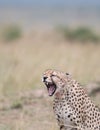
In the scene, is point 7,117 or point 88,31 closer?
point 7,117

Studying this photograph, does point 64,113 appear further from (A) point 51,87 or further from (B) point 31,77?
(B) point 31,77

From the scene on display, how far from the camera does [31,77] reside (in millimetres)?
11797

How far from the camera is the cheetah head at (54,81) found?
661cm

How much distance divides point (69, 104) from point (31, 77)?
502 centimetres

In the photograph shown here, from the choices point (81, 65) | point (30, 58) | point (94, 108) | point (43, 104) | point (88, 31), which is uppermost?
point (88, 31)

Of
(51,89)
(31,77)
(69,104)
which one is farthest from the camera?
(31,77)

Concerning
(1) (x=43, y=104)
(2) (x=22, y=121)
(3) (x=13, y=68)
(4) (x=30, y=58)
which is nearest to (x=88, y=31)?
(4) (x=30, y=58)

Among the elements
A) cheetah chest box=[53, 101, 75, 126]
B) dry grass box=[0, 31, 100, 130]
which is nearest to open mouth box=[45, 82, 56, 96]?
cheetah chest box=[53, 101, 75, 126]

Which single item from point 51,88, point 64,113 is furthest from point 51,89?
point 64,113

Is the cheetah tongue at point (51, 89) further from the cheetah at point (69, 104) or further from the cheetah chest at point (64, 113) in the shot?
the cheetah chest at point (64, 113)

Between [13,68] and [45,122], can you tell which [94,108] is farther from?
[13,68]

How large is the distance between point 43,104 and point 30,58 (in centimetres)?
553

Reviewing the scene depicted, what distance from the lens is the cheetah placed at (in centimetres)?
670

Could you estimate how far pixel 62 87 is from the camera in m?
6.74
